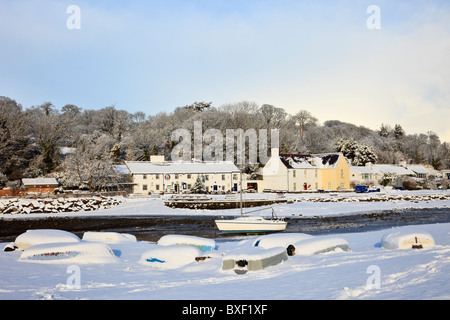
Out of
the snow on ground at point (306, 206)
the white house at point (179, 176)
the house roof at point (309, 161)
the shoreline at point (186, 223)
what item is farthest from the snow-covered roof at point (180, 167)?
the shoreline at point (186, 223)

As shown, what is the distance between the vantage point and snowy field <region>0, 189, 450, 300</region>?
38.5 feet

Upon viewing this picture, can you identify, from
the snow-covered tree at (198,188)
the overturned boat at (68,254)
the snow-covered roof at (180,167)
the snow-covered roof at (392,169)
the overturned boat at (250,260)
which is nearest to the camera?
the overturned boat at (250,260)

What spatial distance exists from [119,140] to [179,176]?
40.6 m

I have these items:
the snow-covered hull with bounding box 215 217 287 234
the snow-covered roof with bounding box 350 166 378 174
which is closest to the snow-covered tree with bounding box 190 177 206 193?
the snow-covered roof with bounding box 350 166 378 174

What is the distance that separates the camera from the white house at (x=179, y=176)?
7612cm

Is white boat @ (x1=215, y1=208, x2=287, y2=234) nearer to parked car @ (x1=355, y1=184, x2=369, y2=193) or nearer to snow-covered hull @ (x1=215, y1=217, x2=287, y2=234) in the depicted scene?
snow-covered hull @ (x1=215, y1=217, x2=287, y2=234)

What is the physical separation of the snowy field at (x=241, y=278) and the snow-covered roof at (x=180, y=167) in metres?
57.8

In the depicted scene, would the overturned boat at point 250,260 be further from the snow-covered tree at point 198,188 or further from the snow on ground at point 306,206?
the snow-covered tree at point 198,188

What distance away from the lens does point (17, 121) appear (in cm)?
7819

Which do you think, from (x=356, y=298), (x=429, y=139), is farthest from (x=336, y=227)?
(x=429, y=139)

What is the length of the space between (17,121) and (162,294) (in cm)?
7620

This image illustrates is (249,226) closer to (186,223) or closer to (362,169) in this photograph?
(186,223)

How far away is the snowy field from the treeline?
57168 millimetres

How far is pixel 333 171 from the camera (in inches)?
3150
